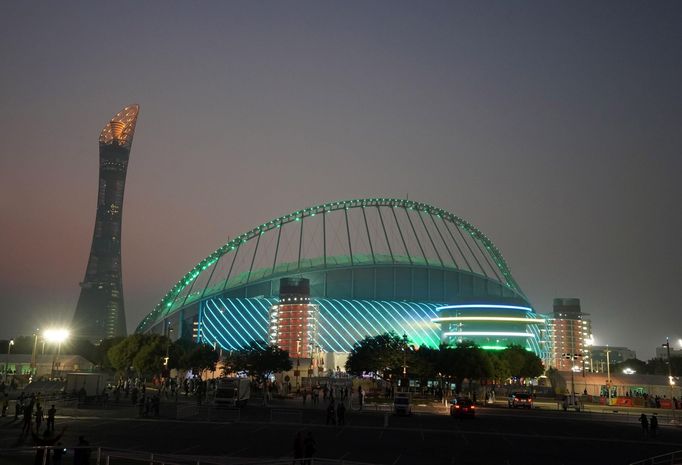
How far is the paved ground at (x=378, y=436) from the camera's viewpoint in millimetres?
28844

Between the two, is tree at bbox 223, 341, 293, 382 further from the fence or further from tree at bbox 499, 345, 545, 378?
the fence

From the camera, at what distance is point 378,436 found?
3659cm

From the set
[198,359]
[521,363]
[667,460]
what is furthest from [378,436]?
[521,363]

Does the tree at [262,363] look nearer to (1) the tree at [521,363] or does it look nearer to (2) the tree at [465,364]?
(2) the tree at [465,364]

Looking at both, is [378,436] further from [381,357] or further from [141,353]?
[141,353]

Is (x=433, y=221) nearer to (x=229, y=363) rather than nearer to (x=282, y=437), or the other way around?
(x=229, y=363)

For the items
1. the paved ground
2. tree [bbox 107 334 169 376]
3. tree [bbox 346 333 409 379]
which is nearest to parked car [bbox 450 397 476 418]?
the paved ground

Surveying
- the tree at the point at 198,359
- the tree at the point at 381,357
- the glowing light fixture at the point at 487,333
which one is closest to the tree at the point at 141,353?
the tree at the point at 198,359

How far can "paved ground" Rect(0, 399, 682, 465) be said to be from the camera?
2884 centimetres

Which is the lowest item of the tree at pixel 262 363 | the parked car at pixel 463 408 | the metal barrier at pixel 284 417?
the metal barrier at pixel 284 417

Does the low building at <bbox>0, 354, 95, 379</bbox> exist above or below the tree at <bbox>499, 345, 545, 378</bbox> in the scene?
below

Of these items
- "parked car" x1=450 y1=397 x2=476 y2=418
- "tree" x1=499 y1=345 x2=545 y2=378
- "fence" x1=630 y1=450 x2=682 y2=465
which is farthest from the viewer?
"tree" x1=499 y1=345 x2=545 y2=378

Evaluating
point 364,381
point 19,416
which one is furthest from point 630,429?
point 364,381

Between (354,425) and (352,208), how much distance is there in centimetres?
13092
